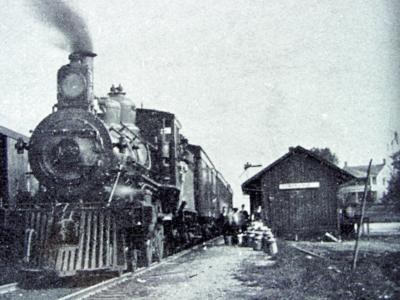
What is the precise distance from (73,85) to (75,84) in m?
0.04

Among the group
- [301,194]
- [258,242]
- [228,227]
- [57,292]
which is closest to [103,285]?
[57,292]

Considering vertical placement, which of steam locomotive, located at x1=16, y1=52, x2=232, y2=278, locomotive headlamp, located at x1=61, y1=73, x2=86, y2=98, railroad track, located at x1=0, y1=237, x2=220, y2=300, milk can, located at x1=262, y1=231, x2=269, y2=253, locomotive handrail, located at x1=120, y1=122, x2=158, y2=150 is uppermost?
locomotive headlamp, located at x1=61, y1=73, x2=86, y2=98

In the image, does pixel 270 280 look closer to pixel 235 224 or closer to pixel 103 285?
pixel 103 285

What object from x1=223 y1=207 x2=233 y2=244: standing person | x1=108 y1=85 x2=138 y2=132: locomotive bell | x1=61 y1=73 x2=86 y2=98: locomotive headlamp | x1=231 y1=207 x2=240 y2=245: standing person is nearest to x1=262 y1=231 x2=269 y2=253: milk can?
Answer: x1=231 y1=207 x2=240 y2=245: standing person

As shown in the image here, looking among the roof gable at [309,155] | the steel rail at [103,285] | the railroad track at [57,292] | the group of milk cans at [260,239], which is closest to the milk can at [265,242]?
the group of milk cans at [260,239]

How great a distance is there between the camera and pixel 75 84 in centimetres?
880

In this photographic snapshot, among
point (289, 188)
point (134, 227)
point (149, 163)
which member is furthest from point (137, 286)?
point (289, 188)

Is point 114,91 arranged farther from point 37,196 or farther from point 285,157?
point 285,157

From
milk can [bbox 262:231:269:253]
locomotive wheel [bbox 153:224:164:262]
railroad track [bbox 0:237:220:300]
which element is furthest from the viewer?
milk can [bbox 262:231:269:253]

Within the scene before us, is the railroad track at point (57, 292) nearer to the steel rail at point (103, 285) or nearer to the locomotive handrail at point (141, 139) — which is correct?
the steel rail at point (103, 285)

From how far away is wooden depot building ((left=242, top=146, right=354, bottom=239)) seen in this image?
61.3ft

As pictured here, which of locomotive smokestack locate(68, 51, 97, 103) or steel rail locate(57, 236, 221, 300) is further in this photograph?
locomotive smokestack locate(68, 51, 97, 103)

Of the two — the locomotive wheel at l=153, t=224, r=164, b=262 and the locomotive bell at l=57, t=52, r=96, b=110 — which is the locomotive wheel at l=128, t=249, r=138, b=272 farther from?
the locomotive bell at l=57, t=52, r=96, b=110

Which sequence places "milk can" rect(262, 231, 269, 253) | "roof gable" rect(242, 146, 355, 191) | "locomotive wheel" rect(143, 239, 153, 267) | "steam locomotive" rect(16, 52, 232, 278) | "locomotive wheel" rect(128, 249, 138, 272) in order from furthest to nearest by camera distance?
1. "roof gable" rect(242, 146, 355, 191)
2. "milk can" rect(262, 231, 269, 253)
3. "locomotive wheel" rect(143, 239, 153, 267)
4. "locomotive wheel" rect(128, 249, 138, 272)
5. "steam locomotive" rect(16, 52, 232, 278)
